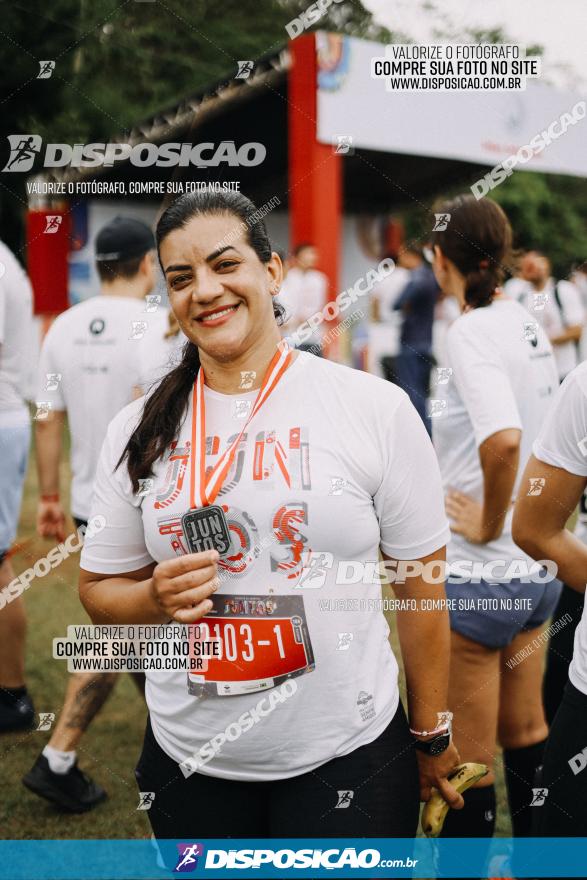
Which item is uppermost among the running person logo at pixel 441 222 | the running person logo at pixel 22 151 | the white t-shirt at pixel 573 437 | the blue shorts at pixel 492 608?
the running person logo at pixel 22 151

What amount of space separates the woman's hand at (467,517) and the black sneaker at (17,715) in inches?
82.7

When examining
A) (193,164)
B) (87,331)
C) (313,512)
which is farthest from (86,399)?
(313,512)

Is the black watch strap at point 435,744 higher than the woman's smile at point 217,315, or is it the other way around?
the woman's smile at point 217,315

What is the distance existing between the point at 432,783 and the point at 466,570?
25.3 inches

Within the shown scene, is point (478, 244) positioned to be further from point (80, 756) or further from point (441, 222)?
point (80, 756)

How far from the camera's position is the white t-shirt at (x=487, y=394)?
7.72 feet

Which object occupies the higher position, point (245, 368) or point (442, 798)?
point (245, 368)

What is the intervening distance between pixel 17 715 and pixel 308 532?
2.45m

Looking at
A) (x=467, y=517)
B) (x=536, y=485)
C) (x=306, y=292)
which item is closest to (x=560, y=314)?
(x=306, y=292)

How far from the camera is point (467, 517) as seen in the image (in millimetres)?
2461

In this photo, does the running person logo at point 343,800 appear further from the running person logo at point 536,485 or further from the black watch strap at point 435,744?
the running person logo at point 536,485

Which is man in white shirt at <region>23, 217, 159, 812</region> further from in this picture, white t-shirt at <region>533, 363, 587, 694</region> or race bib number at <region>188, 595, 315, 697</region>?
white t-shirt at <region>533, 363, 587, 694</region>

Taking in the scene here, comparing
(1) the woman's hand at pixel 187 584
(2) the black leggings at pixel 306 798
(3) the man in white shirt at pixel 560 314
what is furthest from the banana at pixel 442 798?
(3) the man in white shirt at pixel 560 314

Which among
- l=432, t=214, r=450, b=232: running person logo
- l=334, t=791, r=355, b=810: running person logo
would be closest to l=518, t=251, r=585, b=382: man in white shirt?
l=432, t=214, r=450, b=232: running person logo
